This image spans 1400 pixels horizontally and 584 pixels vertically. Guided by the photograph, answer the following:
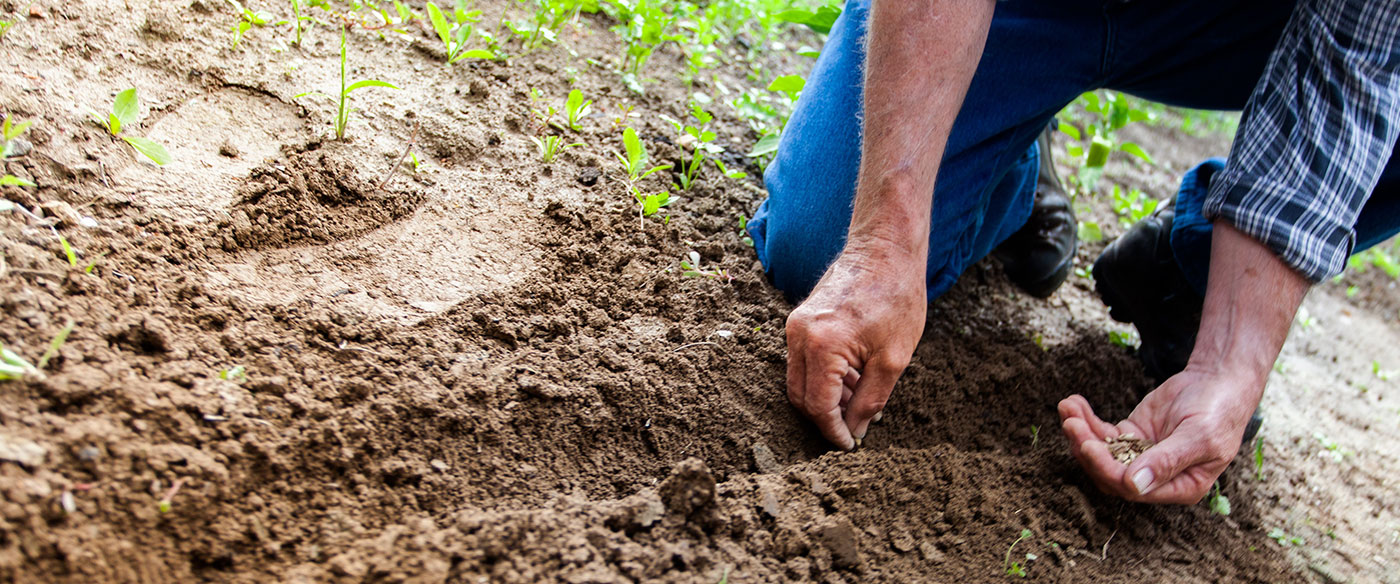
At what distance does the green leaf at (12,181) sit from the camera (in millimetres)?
1213

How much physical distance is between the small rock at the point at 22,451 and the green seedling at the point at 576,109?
1308mm

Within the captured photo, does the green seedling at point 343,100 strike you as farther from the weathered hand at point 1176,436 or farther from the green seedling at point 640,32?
the weathered hand at point 1176,436

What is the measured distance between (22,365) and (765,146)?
165 cm

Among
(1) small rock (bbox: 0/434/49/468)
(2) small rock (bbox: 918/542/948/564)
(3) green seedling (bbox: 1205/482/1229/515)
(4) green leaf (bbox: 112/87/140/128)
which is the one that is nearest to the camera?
(1) small rock (bbox: 0/434/49/468)

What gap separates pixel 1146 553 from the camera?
1.53 meters

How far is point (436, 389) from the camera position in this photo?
128cm

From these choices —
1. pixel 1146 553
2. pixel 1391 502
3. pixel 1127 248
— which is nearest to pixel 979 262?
pixel 1127 248

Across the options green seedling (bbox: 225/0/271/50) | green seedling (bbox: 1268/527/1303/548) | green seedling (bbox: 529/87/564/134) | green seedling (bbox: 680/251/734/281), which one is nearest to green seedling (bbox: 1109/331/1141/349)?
green seedling (bbox: 1268/527/1303/548)

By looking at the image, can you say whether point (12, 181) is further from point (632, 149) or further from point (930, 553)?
point (930, 553)

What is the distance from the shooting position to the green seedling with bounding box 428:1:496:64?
1978 mm

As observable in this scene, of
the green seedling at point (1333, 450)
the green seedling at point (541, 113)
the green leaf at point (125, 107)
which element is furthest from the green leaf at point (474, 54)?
the green seedling at point (1333, 450)

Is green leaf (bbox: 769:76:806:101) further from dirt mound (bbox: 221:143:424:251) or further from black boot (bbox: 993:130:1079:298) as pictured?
dirt mound (bbox: 221:143:424:251)

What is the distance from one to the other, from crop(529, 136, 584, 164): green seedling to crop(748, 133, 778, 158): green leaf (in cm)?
50

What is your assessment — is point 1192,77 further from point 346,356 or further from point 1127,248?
point 346,356
